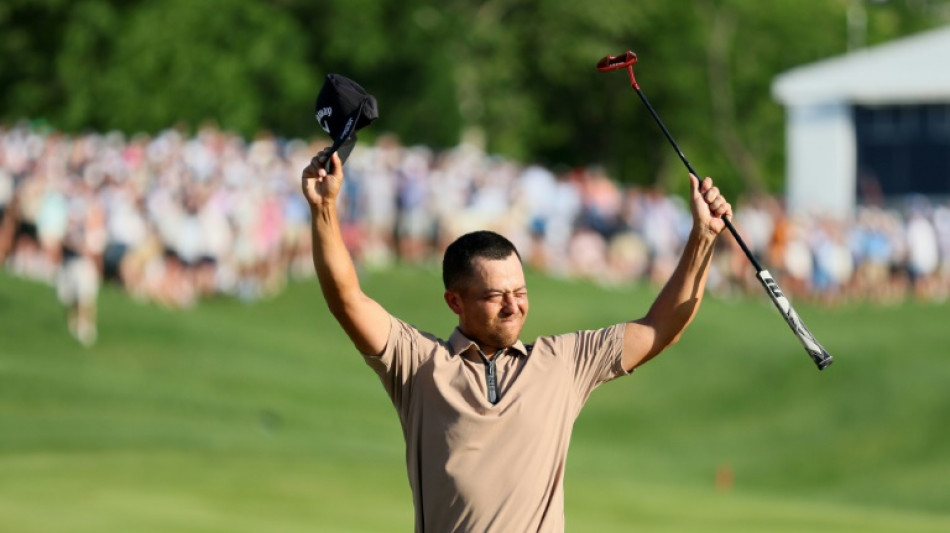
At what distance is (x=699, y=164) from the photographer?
9094cm

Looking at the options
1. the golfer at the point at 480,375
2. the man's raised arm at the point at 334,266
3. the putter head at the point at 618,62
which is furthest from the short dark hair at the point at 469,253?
the putter head at the point at 618,62

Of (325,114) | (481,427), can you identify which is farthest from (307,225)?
(481,427)

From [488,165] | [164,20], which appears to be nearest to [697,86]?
[164,20]

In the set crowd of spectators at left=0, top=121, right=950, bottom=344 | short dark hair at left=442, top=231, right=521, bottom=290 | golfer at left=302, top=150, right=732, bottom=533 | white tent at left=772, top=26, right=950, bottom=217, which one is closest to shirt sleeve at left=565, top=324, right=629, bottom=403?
golfer at left=302, top=150, right=732, bottom=533

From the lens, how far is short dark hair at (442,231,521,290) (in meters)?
5.98

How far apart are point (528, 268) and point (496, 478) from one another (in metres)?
28.1

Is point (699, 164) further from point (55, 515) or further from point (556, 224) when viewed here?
point (55, 515)

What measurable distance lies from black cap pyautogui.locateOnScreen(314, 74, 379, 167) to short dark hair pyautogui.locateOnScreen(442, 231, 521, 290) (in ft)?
1.49

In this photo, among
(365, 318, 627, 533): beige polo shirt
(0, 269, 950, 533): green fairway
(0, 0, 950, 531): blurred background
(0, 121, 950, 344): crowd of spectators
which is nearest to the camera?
(365, 318, 627, 533): beige polo shirt

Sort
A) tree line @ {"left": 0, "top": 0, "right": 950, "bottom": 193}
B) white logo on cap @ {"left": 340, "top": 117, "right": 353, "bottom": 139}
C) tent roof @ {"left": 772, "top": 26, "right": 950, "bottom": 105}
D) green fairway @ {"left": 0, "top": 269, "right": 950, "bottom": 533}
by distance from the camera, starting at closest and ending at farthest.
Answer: white logo on cap @ {"left": 340, "top": 117, "right": 353, "bottom": 139} < green fairway @ {"left": 0, "top": 269, "right": 950, "bottom": 533} < tree line @ {"left": 0, "top": 0, "right": 950, "bottom": 193} < tent roof @ {"left": 772, "top": 26, "right": 950, "bottom": 105}

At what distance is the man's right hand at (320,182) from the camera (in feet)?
19.2

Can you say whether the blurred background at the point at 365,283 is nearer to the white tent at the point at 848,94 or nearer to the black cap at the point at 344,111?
the white tent at the point at 848,94

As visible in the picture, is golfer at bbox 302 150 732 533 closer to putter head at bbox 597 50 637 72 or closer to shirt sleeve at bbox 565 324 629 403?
shirt sleeve at bbox 565 324 629 403

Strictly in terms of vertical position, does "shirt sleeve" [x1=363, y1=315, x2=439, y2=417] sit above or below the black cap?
below
